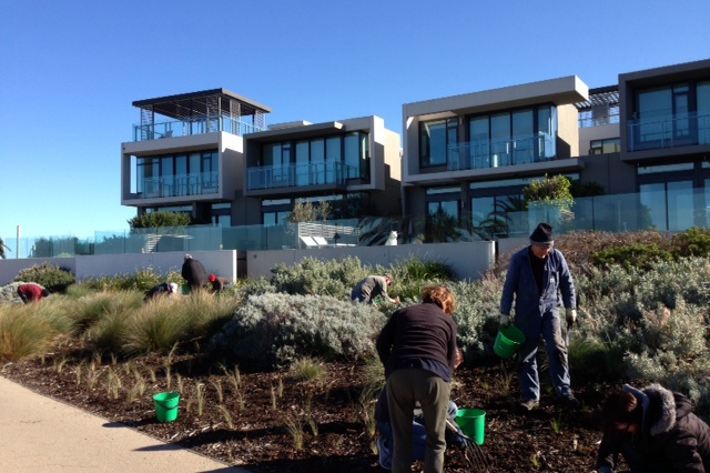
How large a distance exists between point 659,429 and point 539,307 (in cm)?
244

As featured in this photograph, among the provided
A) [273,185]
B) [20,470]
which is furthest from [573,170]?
[20,470]

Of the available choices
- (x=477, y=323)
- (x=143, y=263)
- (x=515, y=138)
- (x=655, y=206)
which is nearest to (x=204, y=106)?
(x=143, y=263)

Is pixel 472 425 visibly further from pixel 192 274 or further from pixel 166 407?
pixel 192 274

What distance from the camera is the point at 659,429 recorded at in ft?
12.8

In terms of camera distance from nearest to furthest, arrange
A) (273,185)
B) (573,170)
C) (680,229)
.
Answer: (680,229), (573,170), (273,185)

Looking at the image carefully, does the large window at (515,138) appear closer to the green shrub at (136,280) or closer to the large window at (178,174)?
the green shrub at (136,280)

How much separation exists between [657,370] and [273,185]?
1065 inches

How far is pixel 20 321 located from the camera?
37.3 ft

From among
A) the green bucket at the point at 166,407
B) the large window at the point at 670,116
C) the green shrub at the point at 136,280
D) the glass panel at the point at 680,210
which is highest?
the large window at the point at 670,116

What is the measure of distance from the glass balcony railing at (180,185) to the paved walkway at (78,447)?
26942 mm

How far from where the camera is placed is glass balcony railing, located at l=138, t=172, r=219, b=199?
34344 mm

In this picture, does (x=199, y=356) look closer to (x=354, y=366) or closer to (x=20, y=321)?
(x=354, y=366)

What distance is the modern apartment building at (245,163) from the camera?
3083 centimetres

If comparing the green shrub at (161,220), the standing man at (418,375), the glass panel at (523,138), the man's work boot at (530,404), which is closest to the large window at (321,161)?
the green shrub at (161,220)
